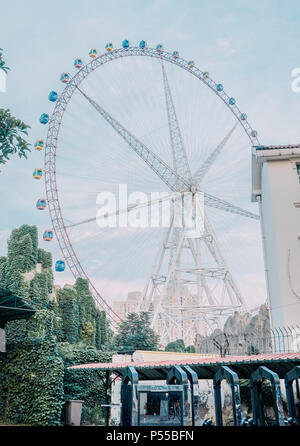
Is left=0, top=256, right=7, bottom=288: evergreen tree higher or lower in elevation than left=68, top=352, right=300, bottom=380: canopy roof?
higher

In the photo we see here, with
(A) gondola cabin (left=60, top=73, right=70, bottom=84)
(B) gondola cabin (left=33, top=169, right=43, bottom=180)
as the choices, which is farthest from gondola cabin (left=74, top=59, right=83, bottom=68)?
(B) gondola cabin (left=33, top=169, right=43, bottom=180)

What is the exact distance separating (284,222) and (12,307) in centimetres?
1076

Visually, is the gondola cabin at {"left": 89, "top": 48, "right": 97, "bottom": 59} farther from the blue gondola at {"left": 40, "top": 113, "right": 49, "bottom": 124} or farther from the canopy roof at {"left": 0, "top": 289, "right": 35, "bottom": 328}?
the canopy roof at {"left": 0, "top": 289, "right": 35, "bottom": 328}

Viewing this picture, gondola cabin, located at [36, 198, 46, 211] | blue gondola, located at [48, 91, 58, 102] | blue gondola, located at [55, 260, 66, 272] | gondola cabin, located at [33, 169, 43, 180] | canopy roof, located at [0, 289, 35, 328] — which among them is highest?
blue gondola, located at [48, 91, 58, 102]

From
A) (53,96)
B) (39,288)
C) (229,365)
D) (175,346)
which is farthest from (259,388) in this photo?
(175,346)

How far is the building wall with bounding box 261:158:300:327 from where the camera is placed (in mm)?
15195

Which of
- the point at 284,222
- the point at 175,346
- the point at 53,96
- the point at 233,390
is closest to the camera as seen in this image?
the point at 233,390

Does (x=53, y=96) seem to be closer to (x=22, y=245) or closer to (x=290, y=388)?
(x=22, y=245)

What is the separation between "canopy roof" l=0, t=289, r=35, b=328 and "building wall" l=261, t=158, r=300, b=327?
9506 mm

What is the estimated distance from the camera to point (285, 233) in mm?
15898

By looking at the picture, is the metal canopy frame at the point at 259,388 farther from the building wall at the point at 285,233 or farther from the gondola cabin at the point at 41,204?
the gondola cabin at the point at 41,204

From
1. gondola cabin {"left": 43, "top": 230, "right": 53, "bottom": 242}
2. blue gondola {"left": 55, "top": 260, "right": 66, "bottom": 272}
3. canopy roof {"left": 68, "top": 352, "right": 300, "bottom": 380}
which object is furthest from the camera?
blue gondola {"left": 55, "top": 260, "right": 66, "bottom": 272}

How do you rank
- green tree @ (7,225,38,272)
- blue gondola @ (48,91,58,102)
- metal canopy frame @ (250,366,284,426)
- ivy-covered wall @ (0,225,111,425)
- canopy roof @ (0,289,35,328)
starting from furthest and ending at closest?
blue gondola @ (48,91,58,102) → green tree @ (7,225,38,272) → ivy-covered wall @ (0,225,111,425) → canopy roof @ (0,289,35,328) → metal canopy frame @ (250,366,284,426)

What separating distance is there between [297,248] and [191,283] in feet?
63.7
